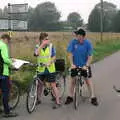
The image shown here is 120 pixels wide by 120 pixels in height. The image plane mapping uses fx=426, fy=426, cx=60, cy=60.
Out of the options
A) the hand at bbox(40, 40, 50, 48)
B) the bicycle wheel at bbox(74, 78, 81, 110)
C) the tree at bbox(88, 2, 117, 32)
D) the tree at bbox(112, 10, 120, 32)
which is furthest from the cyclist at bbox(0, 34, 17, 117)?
the tree at bbox(112, 10, 120, 32)

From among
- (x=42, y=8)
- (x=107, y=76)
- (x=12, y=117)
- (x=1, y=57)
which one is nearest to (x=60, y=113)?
(x=12, y=117)

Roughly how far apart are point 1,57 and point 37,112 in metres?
1.62

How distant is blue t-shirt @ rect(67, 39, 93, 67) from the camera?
1032 cm

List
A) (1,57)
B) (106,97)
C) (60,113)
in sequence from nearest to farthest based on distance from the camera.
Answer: (1,57) < (60,113) < (106,97)

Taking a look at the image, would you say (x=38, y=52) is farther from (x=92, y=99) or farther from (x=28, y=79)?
(x=28, y=79)

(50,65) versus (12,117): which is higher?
(50,65)

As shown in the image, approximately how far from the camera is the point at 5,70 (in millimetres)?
8891

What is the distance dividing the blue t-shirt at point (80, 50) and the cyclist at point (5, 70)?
1.98 meters

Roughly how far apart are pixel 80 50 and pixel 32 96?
67.1 inches

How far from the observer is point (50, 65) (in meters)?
9.95

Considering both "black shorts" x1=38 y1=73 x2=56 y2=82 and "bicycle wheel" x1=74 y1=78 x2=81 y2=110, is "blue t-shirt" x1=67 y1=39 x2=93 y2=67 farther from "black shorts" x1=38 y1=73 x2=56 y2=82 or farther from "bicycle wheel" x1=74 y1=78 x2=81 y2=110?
"black shorts" x1=38 y1=73 x2=56 y2=82

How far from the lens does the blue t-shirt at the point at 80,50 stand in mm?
10320

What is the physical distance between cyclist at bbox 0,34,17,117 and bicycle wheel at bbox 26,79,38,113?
44 centimetres

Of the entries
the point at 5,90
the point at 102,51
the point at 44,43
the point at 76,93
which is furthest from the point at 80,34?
the point at 102,51
